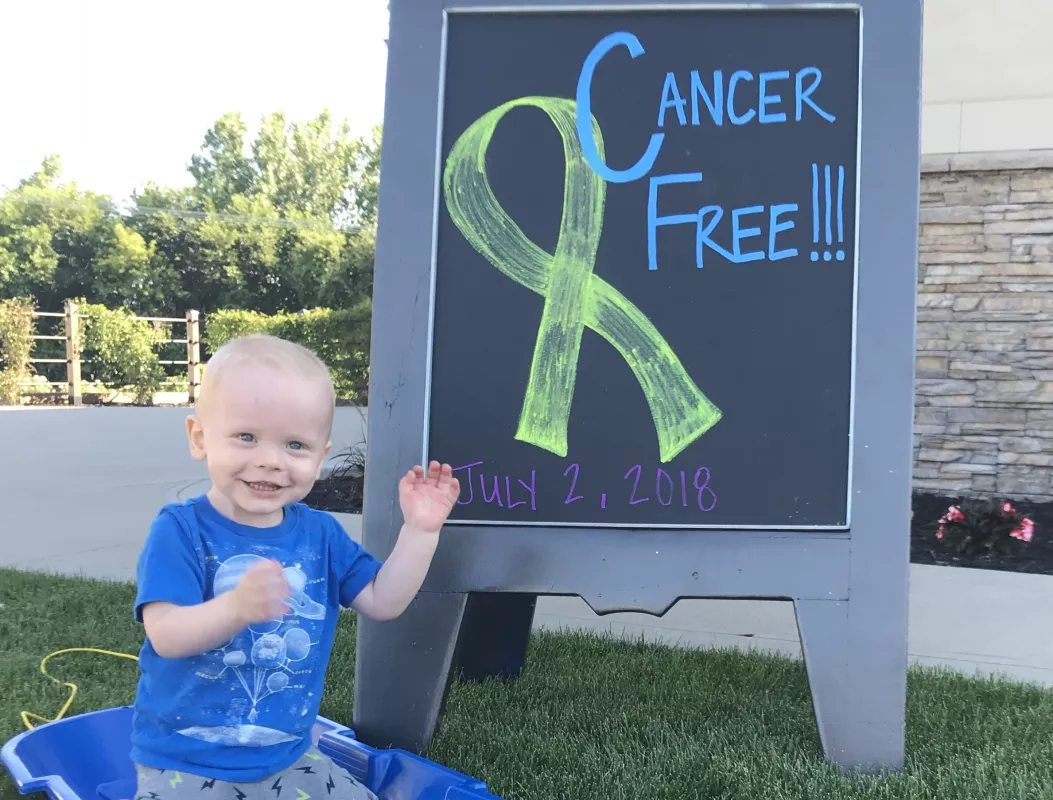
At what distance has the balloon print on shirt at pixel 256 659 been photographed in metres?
1.52

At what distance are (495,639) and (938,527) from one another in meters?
3.02

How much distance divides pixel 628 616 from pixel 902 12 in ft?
7.45

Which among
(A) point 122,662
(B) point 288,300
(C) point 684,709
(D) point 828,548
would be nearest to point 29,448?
(A) point 122,662

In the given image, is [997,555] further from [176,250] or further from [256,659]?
[176,250]

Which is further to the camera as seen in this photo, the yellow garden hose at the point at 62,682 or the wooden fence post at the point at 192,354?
the wooden fence post at the point at 192,354

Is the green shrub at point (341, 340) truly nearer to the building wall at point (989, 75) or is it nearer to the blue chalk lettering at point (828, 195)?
the building wall at point (989, 75)

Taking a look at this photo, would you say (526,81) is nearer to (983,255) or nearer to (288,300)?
(983,255)

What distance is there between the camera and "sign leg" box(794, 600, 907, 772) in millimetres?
1820

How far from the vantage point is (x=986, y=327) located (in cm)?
513

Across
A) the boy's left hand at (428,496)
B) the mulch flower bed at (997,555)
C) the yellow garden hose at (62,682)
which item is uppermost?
the boy's left hand at (428,496)

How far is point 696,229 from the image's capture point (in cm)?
189

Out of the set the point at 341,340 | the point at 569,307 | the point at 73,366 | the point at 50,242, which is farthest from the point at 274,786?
the point at 50,242

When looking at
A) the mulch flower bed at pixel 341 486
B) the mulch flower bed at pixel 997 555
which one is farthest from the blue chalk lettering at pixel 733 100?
the mulch flower bed at pixel 341 486

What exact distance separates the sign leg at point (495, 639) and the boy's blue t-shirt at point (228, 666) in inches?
34.6
